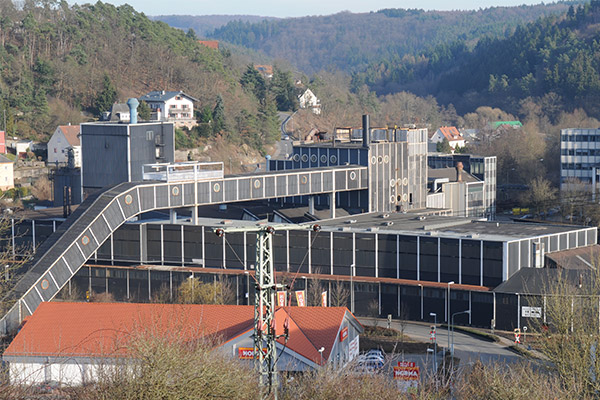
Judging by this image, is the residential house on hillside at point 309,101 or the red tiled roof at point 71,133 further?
the residential house on hillside at point 309,101

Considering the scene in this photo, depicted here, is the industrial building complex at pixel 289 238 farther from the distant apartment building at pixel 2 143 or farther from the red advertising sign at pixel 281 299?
the distant apartment building at pixel 2 143

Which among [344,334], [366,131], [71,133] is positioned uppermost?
[366,131]

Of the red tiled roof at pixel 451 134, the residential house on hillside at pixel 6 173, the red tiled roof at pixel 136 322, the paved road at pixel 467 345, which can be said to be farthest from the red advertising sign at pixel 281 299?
the red tiled roof at pixel 451 134

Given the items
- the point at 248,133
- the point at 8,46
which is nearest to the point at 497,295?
the point at 248,133

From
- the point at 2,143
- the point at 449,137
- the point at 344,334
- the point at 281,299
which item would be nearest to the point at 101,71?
the point at 2,143

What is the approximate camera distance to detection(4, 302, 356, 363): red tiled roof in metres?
37.8

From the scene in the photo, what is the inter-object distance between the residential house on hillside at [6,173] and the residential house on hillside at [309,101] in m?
55.0

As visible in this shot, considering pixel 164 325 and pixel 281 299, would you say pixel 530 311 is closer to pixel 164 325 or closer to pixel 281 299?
pixel 281 299

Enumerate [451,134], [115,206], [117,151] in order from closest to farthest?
[115,206] → [117,151] → [451,134]

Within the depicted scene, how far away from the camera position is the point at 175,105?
109 metres

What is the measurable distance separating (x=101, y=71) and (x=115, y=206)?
6304 centimetres

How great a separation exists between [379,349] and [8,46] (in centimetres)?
7741

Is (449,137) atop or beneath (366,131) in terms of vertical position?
beneath

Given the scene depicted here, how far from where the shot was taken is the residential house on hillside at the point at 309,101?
5421 inches
